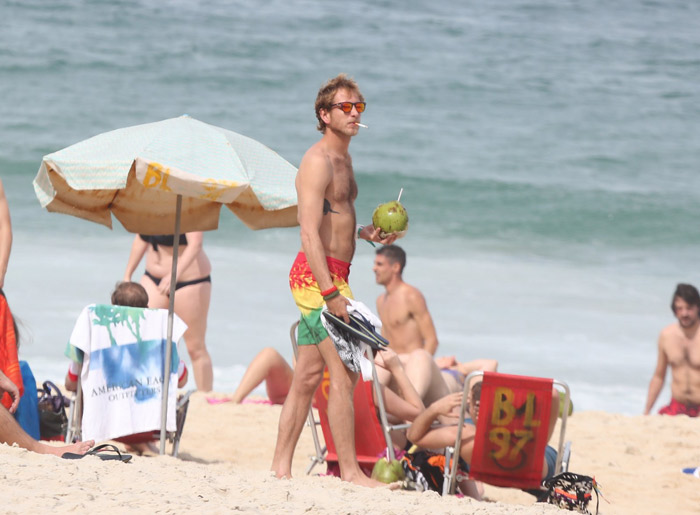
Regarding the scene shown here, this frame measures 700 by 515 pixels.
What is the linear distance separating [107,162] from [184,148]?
14.7 inches

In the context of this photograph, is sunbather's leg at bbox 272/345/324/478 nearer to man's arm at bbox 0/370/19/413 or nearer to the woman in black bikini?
man's arm at bbox 0/370/19/413

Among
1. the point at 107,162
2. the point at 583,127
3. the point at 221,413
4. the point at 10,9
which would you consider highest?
the point at 10,9

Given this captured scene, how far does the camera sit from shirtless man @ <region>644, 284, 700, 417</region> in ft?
24.5

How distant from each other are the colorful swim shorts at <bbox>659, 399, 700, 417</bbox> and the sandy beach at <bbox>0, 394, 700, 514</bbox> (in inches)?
27.2

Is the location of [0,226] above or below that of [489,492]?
above

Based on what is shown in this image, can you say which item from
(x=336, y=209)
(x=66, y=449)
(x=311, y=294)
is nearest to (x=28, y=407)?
(x=66, y=449)

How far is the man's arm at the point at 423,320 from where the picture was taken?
6.83m

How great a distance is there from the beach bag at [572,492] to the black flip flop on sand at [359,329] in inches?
36.9

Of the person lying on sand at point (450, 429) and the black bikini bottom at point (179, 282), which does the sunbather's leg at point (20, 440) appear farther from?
the black bikini bottom at point (179, 282)

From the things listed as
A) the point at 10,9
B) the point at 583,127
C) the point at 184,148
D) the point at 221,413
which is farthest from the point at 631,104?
the point at 184,148

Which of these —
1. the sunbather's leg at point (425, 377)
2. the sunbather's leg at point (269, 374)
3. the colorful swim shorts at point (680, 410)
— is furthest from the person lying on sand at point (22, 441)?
the colorful swim shorts at point (680, 410)

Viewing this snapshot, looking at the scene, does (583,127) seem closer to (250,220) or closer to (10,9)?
(10,9)

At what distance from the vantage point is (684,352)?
7.55 m

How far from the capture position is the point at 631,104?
20.9 metres
